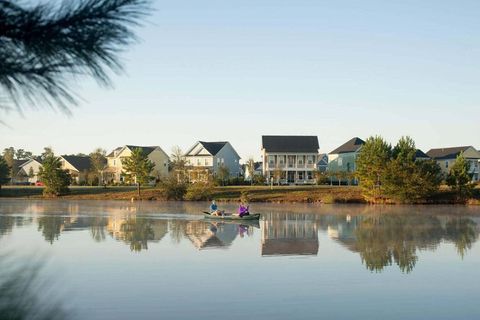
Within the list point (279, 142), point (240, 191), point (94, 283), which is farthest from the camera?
point (279, 142)

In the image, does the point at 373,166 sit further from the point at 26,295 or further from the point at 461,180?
the point at 26,295

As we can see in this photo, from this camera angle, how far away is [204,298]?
1288 centimetres

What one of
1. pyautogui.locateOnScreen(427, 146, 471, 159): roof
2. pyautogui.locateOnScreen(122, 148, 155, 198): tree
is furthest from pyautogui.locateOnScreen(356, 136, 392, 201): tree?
pyautogui.locateOnScreen(427, 146, 471, 159): roof

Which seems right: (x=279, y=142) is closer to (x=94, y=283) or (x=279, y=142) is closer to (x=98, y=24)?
(x=94, y=283)

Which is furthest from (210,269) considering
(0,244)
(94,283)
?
(0,244)

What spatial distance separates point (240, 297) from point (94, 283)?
399 centimetres

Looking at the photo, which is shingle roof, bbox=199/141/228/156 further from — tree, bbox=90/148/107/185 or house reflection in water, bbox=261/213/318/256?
house reflection in water, bbox=261/213/318/256

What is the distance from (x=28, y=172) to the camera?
107m

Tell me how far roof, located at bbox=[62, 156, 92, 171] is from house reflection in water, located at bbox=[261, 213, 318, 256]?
2902 inches

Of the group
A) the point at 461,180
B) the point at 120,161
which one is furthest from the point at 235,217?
the point at 120,161

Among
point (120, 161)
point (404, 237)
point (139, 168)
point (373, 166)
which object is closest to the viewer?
point (404, 237)

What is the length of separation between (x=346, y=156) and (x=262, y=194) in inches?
1032

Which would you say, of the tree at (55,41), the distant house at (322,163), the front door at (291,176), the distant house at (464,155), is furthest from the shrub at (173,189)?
the tree at (55,41)

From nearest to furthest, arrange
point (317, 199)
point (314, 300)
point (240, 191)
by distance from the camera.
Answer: point (314, 300), point (317, 199), point (240, 191)
